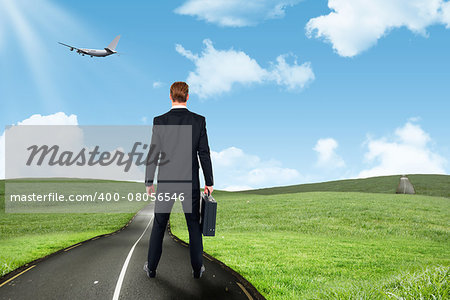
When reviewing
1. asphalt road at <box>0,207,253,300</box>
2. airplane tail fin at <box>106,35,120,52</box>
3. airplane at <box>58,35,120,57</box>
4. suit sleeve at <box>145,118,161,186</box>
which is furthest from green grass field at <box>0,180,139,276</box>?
airplane tail fin at <box>106,35,120,52</box>

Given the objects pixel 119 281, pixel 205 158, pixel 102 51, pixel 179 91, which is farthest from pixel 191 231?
pixel 102 51

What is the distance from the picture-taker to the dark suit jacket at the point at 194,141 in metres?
5.73

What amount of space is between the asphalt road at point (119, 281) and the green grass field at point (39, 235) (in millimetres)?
1562

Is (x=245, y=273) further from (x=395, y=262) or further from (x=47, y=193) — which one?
(x=47, y=193)

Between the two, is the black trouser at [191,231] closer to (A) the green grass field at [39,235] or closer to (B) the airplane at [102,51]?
(A) the green grass field at [39,235]

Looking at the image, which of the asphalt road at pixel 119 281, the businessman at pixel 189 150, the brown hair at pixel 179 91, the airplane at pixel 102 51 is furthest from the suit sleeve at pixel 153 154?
the airplane at pixel 102 51

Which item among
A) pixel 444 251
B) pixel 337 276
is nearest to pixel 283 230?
pixel 444 251

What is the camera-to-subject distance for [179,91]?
586cm

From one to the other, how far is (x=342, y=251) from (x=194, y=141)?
27.7 ft

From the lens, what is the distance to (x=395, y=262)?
10023 millimetres

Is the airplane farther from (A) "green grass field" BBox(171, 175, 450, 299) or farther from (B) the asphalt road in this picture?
(B) the asphalt road

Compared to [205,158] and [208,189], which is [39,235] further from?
[205,158]

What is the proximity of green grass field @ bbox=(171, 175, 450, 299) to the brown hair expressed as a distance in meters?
3.93

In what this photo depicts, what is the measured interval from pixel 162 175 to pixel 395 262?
8.30 metres
